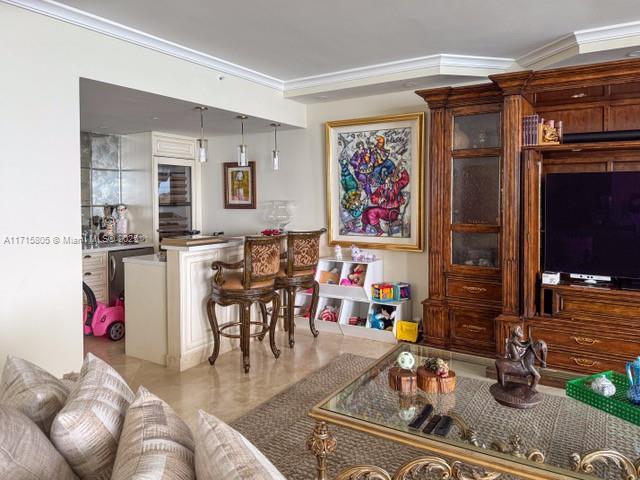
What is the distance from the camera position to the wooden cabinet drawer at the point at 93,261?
502cm

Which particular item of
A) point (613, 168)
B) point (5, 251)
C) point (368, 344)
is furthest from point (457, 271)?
point (5, 251)

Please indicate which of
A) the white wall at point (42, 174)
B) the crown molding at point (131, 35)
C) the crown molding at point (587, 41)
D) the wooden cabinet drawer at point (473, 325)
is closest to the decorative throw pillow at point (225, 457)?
the white wall at point (42, 174)

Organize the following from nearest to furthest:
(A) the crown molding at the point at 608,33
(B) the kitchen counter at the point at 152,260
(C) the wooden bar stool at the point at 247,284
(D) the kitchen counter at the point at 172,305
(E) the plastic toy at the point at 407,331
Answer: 1. (A) the crown molding at the point at 608,33
2. (C) the wooden bar stool at the point at 247,284
3. (D) the kitchen counter at the point at 172,305
4. (B) the kitchen counter at the point at 152,260
5. (E) the plastic toy at the point at 407,331

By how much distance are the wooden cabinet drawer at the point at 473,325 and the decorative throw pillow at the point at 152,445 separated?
325 centimetres

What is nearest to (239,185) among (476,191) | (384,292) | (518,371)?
(384,292)

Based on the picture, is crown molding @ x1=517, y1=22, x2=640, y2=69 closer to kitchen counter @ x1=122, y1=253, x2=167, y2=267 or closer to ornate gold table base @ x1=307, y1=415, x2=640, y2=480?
ornate gold table base @ x1=307, y1=415, x2=640, y2=480

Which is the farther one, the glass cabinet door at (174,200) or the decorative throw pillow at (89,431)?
the glass cabinet door at (174,200)

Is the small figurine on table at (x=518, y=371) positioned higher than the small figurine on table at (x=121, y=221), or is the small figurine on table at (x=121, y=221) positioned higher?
the small figurine on table at (x=121, y=221)

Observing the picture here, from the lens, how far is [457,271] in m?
4.15

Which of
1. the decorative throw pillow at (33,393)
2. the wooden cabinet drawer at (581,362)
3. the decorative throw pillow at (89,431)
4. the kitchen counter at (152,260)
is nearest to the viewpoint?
the decorative throw pillow at (89,431)

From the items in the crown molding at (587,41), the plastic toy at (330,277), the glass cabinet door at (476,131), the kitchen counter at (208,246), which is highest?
the crown molding at (587,41)

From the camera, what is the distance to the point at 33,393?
137 cm

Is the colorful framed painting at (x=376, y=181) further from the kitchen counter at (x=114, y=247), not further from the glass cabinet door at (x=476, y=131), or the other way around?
the kitchen counter at (x=114, y=247)

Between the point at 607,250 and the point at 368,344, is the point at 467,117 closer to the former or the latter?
the point at 607,250
